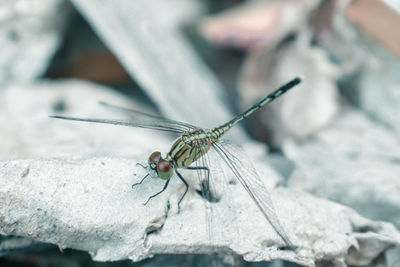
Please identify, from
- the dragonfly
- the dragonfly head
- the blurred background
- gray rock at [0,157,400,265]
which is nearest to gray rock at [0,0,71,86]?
the blurred background

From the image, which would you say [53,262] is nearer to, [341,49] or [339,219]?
[339,219]

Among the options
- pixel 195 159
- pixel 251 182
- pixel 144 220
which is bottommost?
pixel 144 220

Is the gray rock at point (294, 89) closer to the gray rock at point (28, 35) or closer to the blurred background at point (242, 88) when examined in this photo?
the blurred background at point (242, 88)

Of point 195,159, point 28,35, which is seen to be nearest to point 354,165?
point 195,159

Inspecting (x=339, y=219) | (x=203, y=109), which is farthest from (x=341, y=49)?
(x=339, y=219)

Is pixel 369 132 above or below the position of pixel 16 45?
below

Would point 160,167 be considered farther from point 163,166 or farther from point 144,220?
point 144,220
